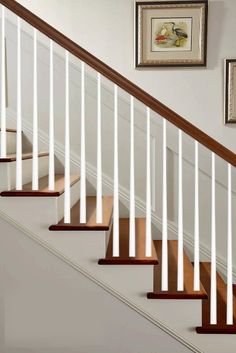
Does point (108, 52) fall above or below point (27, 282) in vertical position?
above

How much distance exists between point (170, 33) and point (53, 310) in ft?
8.01

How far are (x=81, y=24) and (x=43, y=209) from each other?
1.94 m

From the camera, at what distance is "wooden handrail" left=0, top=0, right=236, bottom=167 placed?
243cm

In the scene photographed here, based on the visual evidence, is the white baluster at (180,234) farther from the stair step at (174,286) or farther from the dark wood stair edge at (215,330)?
the dark wood stair edge at (215,330)

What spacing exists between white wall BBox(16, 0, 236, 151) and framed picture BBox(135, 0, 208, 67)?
7cm

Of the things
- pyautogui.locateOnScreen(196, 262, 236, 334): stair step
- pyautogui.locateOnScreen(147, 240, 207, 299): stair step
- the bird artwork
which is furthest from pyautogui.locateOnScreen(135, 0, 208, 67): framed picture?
pyautogui.locateOnScreen(196, 262, 236, 334): stair step

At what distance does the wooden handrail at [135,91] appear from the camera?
2428 mm

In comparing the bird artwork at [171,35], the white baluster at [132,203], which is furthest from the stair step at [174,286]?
the bird artwork at [171,35]

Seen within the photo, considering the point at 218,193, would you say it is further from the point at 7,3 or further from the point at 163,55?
the point at 7,3

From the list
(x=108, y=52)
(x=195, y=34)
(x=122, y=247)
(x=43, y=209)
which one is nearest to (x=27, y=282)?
(x=43, y=209)

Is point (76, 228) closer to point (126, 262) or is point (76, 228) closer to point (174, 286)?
point (126, 262)

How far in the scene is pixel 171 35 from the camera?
3816 mm

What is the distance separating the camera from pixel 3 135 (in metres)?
2.59

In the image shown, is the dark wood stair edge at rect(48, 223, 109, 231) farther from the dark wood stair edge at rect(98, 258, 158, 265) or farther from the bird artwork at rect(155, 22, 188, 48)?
the bird artwork at rect(155, 22, 188, 48)
